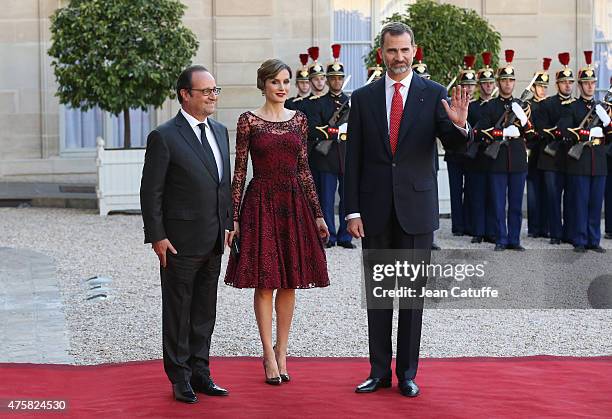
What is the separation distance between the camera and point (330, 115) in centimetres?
1420

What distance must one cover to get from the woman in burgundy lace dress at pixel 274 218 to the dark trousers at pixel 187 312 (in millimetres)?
311

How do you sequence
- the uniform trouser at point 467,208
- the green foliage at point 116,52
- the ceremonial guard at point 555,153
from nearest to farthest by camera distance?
the ceremonial guard at point 555,153
the uniform trouser at point 467,208
the green foliage at point 116,52

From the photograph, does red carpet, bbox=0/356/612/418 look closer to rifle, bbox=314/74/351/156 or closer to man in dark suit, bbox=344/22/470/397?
man in dark suit, bbox=344/22/470/397

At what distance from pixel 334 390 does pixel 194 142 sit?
146 cm

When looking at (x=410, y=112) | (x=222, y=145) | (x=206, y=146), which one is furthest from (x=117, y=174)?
(x=410, y=112)

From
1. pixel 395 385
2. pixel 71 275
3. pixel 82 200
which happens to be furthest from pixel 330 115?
pixel 395 385

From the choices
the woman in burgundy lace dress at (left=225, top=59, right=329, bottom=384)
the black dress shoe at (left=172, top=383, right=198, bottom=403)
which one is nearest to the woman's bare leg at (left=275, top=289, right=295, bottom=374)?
the woman in burgundy lace dress at (left=225, top=59, right=329, bottom=384)

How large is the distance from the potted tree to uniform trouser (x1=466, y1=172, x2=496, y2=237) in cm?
454

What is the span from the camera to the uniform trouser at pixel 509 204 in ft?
45.7

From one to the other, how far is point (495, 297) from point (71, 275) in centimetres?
371

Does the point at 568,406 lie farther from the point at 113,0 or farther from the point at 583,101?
the point at 113,0

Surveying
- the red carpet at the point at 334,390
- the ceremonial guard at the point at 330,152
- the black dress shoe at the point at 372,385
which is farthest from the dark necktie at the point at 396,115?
the ceremonial guard at the point at 330,152

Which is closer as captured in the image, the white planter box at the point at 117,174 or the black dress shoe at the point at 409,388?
the black dress shoe at the point at 409,388

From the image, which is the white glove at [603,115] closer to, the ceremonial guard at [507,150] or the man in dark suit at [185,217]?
the ceremonial guard at [507,150]
